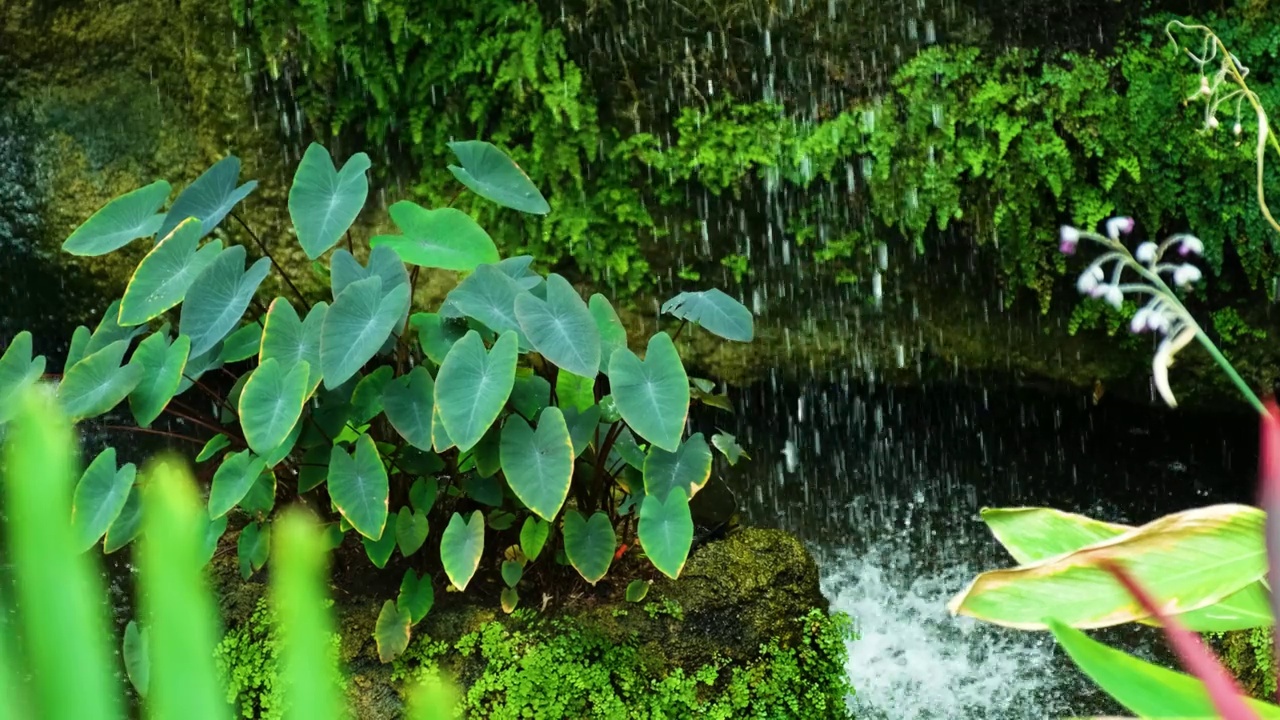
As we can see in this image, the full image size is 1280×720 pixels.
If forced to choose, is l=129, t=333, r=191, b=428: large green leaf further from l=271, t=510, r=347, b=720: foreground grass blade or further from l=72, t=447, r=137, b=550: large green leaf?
l=271, t=510, r=347, b=720: foreground grass blade

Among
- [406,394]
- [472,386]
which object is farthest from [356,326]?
[472,386]

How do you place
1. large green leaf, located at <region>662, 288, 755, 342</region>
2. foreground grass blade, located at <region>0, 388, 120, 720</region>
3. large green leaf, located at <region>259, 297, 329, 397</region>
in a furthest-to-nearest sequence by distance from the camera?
large green leaf, located at <region>662, 288, 755, 342</region>
large green leaf, located at <region>259, 297, 329, 397</region>
foreground grass blade, located at <region>0, 388, 120, 720</region>

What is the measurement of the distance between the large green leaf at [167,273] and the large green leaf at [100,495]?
33 centimetres

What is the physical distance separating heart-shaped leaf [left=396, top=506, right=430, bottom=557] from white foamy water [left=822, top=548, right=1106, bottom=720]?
1620 millimetres

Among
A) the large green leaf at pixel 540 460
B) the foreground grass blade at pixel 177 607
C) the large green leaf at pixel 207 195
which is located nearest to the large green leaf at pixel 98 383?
the large green leaf at pixel 207 195

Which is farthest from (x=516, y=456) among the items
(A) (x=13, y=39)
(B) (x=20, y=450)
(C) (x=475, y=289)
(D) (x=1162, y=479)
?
(A) (x=13, y=39)

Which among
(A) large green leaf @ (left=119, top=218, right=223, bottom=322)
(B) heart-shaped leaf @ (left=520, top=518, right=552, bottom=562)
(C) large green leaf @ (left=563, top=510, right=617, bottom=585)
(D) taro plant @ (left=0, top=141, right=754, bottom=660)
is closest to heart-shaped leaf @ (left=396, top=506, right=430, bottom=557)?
(D) taro plant @ (left=0, top=141, right=754, bottom=660)

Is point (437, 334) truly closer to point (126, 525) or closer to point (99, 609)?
point (126, 525)

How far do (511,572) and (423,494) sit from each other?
0.87 ft

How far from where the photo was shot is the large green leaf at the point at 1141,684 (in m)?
0.79

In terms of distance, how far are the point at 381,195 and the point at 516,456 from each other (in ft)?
8.99

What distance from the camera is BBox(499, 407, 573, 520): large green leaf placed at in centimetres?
197

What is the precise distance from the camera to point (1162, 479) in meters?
4.30

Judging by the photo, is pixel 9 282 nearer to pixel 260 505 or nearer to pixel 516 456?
pixel 260 505
